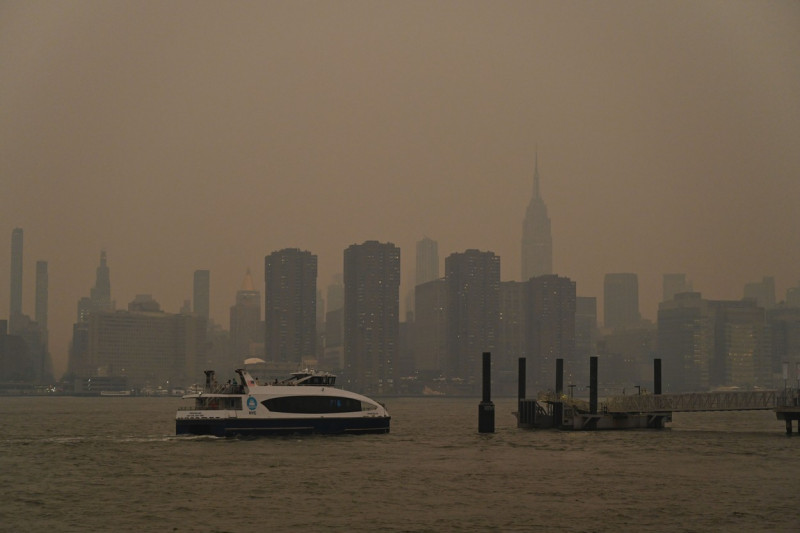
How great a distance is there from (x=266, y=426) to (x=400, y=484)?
24.0 metres

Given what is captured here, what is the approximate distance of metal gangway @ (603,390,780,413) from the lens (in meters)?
89.9

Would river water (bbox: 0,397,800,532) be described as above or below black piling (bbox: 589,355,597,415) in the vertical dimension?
below

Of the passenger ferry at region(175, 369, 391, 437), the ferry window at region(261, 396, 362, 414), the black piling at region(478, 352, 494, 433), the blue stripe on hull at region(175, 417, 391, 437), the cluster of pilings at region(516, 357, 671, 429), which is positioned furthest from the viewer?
the cluster of pilings at region(516, 357, 671, 429)

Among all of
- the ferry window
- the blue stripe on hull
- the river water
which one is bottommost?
the river water

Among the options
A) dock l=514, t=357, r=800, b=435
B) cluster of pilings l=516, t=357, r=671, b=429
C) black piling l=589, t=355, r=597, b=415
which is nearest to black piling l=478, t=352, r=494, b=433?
cluster of pilings l=516, t=357, r=671, b=429

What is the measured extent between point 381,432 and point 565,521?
133 feet

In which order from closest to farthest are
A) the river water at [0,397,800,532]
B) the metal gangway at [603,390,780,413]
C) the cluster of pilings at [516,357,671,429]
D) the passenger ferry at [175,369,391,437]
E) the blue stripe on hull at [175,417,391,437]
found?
the river water at [0,397,800,532]
the blue stripe on hull at [175,417,391,437]
the passenger ferry at [175,369,391,437]
the metal gangway at [603,390,780,413]
the cluster of pilings at [516,357,671,429]

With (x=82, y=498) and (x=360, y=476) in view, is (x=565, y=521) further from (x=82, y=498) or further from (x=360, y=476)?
(x=82, y=498)

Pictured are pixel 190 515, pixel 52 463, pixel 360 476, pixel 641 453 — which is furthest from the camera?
pixel 641 453

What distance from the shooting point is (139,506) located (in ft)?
169

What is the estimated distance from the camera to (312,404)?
83.4m

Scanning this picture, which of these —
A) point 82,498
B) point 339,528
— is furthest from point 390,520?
point 82,498

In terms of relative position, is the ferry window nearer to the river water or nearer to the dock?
the river water

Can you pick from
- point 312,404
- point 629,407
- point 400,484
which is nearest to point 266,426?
point 312,404
